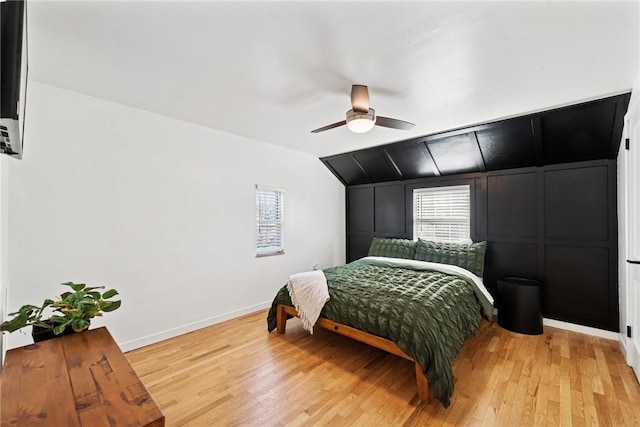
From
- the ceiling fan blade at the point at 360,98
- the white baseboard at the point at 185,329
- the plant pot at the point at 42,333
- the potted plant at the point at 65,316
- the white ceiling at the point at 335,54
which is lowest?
the white baseboard at the point at 185,329

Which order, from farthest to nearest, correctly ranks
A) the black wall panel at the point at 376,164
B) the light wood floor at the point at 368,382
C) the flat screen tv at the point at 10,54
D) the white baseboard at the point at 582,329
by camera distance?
1. the black wall panel at the point at 376,164
2. the white baseboard at the point at 582,329
3. the light wood floor at the point at 368,382
4. the flat screen tv at the point at 10,54

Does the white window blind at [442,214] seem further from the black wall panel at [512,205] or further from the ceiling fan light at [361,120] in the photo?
the ceiling fan light at [361,120]

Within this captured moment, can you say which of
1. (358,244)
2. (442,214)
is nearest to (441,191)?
(442,214)

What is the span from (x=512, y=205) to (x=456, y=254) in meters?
0.99

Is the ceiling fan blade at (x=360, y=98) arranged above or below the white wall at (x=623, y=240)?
above

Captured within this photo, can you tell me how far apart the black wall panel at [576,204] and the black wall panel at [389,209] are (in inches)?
76.5

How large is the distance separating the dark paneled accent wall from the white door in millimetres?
637

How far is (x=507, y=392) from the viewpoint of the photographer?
6.89 ft

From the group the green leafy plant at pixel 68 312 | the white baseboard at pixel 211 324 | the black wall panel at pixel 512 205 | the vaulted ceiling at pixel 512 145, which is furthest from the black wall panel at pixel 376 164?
the green leafy plant at pixel 68 312

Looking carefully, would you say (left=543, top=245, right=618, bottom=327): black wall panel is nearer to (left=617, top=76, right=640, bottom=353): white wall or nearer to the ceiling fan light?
(left=617, top=76, right=640, bottom=353): white wall

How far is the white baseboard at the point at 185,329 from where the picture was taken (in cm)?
281

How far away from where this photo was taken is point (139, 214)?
114 inches

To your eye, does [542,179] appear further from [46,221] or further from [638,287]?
[46,221]

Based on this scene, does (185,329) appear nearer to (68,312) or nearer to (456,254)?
(68,312)
